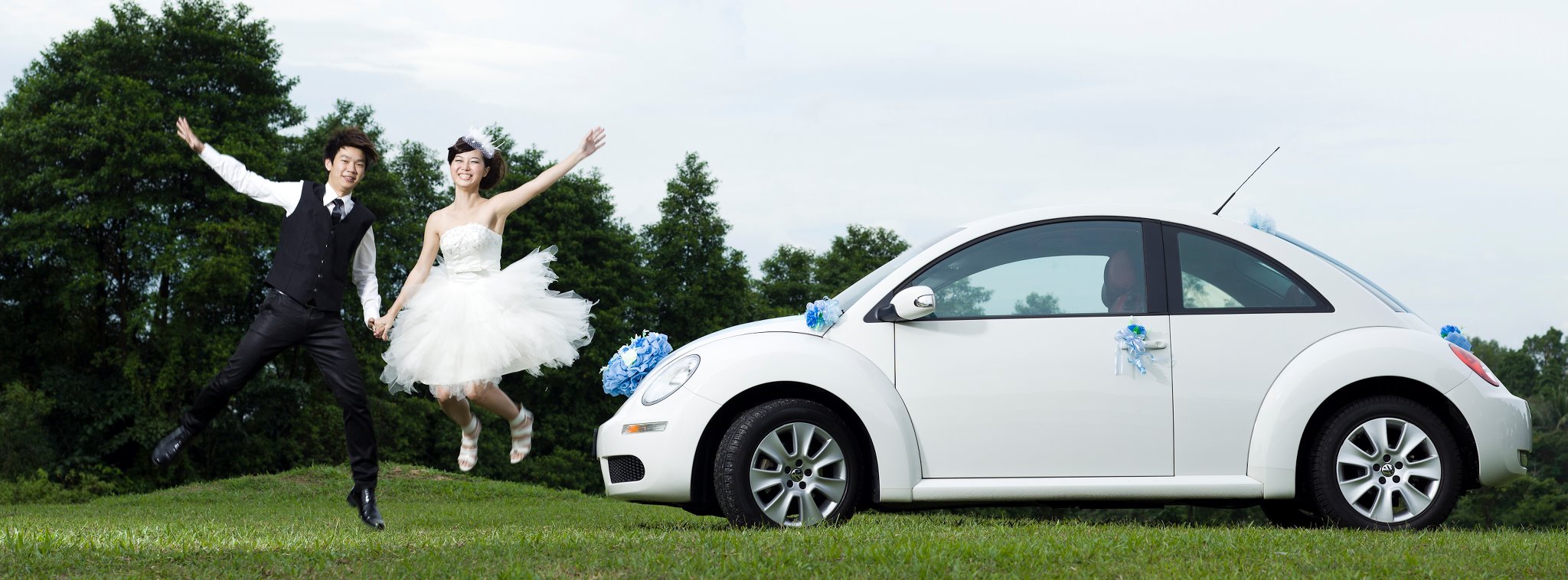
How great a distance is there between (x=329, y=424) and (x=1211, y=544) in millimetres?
35696

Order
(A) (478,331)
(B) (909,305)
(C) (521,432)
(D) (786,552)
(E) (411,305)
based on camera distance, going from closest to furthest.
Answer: (D) (786,552)
(B) (909,305)
(A) (478,331)
(E) (411,305)
(C) (521,432)

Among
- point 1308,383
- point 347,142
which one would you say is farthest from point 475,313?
point 1308,383

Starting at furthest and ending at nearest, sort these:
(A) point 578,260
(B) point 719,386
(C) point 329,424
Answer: (A) point 578,260
(C) point 329,424
(B) point 719,386

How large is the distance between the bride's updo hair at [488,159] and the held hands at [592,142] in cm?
66

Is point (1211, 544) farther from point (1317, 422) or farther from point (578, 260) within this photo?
point (578, 260)

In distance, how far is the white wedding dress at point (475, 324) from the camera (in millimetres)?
9094

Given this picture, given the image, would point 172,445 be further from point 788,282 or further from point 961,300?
point 788,282

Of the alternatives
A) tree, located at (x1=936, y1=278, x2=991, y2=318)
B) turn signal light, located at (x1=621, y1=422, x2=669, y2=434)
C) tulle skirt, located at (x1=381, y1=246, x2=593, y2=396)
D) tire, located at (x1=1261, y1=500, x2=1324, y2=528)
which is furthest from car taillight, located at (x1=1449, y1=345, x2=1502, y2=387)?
tulle skirt, located at (x1=381, y1=246, x2=593, y2=396)

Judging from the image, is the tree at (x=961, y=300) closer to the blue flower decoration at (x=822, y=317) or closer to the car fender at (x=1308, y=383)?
the blue flower decoration at (x=822, y=317)

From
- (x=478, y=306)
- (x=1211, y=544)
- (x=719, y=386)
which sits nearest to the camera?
(x=1211, y=544)

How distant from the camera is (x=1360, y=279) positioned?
304 inches

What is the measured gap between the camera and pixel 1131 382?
7.21 metres

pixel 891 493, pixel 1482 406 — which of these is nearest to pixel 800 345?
pixel 891 493

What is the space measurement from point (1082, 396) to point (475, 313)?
4.34 m
